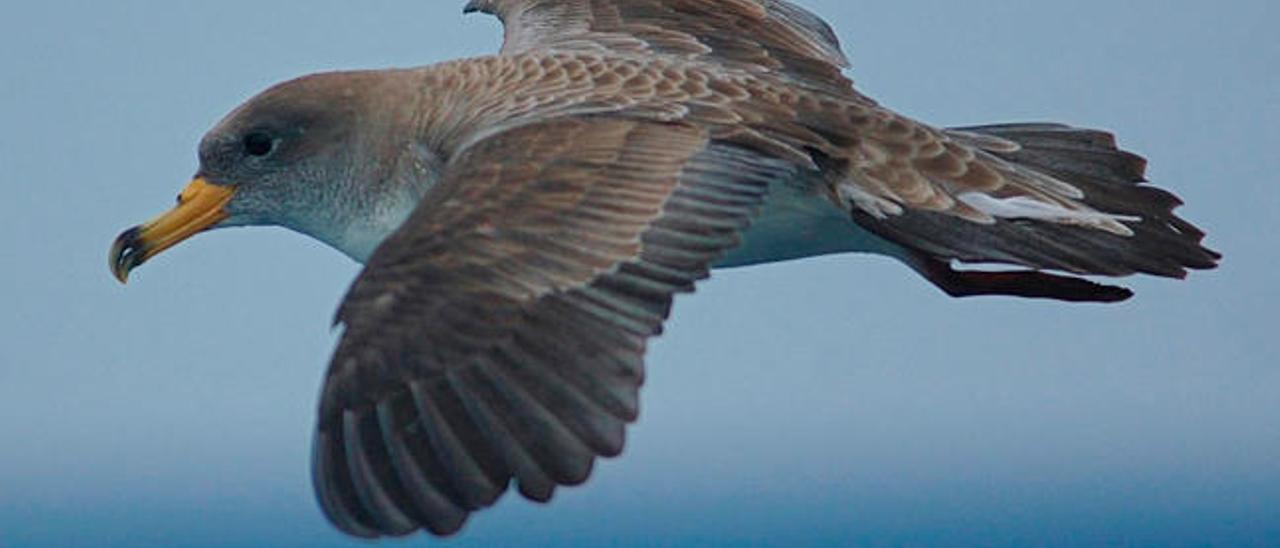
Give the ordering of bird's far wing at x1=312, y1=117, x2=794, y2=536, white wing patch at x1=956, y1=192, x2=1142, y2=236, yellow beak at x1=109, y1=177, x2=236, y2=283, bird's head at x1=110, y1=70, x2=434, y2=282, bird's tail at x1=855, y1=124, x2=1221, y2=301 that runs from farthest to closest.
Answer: yellow beak at x1=109, y1=177, x2=236, y2=283
bird's head at x1=110, y1=70, x2=434, y2=282
white wing patch at x1=956, y1=192, x2=1142, y2=236
bird's tail at x1=855, y1=124, x2=1221, y2=301
bird's far wing at x1=312, y1=117, x2=794, y2=536

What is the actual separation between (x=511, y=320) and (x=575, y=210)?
0.48 metres

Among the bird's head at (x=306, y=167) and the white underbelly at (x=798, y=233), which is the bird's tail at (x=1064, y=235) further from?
the bird's head at (x=306, y=167)

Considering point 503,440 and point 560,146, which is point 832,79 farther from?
point 503,440

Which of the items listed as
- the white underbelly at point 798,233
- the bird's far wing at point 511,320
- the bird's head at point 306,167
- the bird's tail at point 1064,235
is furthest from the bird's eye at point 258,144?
the bird's tail at point 1064,235

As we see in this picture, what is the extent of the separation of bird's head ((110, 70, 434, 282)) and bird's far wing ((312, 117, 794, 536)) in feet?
2.69

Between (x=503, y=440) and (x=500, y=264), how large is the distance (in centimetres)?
60

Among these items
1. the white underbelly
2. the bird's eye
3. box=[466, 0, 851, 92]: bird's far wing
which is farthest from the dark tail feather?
the bird's eye

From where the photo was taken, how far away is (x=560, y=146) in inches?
292

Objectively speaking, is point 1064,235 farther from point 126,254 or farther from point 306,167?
point 126,254

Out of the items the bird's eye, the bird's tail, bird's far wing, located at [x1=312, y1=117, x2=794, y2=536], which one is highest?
the bird's eye

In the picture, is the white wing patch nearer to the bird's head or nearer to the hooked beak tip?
the bird's head

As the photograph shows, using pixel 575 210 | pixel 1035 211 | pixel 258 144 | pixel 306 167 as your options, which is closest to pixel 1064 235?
pixel 1035 211

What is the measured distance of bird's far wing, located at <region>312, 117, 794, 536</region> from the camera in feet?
21.1

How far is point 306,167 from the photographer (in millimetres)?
8344
